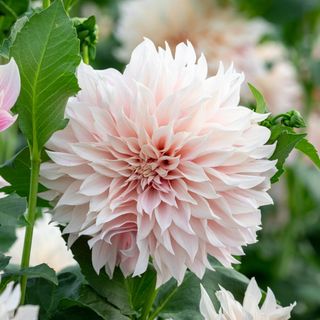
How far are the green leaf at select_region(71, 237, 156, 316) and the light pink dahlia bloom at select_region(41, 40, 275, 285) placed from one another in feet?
0.12

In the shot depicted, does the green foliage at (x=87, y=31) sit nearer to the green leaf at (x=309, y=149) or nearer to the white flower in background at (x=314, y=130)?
the green leaf at (x=309, y=149)

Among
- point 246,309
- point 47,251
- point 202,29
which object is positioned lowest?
point 47,251

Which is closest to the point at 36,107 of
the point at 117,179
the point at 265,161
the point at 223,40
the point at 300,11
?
the point at 117,179

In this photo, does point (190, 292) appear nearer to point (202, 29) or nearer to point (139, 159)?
point (139, 159)

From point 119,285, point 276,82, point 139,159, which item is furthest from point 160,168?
point 276,82

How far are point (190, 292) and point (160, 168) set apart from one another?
172 mm

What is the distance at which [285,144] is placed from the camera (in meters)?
0.80

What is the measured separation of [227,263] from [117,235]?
0.10 meters

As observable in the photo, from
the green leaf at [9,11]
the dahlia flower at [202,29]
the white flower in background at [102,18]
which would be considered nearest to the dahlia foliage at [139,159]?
the green leaf at [9,11]

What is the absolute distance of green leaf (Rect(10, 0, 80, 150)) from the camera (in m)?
0.75

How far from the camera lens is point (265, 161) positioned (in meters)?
0.77

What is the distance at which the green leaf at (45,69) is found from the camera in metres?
0.75

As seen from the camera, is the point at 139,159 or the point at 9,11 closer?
the point at 139,159

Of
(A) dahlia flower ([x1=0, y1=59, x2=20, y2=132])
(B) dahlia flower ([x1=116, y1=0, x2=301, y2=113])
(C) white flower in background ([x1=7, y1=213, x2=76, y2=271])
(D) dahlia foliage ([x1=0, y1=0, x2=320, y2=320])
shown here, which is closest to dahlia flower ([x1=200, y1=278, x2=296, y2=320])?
(D) dahlia foliage ([x1=0, y1=0, x2=320, y2=320])
